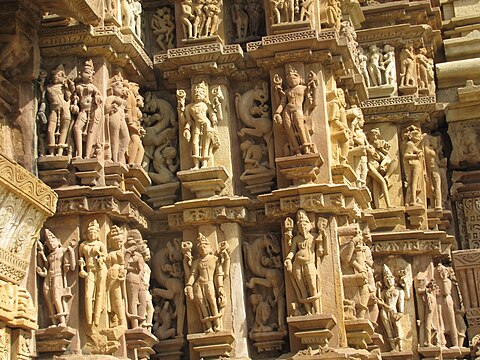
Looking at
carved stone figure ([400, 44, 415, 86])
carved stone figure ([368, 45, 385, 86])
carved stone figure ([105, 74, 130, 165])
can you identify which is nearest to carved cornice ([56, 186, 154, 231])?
carved stone figure ([105, 74, 130, 165])

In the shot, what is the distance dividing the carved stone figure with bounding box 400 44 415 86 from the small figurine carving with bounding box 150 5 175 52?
175 inches

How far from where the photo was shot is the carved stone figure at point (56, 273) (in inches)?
541

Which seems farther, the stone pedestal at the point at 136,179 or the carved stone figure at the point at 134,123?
the carved stone figure at the point at 134,123

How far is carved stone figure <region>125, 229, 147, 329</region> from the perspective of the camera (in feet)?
47.2

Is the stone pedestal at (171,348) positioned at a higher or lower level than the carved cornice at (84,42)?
lower

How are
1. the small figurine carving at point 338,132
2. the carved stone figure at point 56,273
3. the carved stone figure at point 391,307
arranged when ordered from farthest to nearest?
the carved stone figure at point 391,307
the small figurine carving at point 338,132
the carved stone figure at point 56,273

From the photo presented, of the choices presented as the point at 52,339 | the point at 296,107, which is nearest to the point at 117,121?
the point at 296,107

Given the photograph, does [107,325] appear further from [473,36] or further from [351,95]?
[473,36]

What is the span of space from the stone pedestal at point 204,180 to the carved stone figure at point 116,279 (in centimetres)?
125

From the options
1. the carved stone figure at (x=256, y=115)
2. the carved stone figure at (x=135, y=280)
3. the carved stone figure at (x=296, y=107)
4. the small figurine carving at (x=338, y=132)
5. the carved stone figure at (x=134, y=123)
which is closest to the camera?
the carved stone figure at (x=135, y=280)

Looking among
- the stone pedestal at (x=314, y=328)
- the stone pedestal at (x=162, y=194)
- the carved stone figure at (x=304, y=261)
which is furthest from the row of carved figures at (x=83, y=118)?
the stone pedestal at (x=314, y=328)

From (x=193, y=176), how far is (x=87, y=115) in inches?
59.1

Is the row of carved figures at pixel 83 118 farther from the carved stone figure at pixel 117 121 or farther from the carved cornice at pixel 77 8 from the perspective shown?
the carved cornice at pixel 77 8

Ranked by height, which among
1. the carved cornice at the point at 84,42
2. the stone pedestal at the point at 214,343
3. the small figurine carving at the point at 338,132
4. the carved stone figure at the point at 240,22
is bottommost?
the stone pedestal at the point at 214,343
